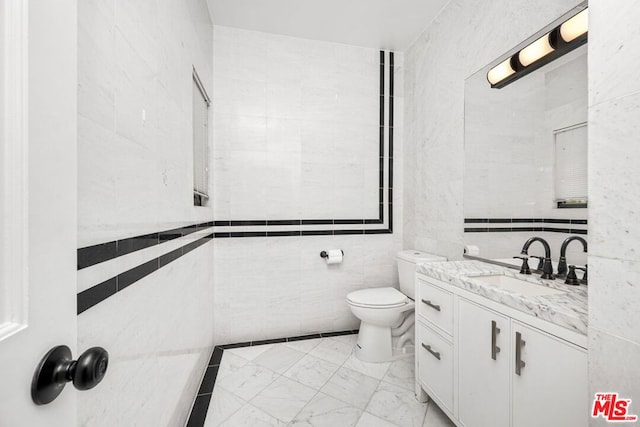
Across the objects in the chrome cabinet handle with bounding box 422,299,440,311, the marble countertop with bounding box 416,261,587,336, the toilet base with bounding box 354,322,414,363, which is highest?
the marble countertop with bounding box 416,261,587,336

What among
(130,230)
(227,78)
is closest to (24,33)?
(130,230)

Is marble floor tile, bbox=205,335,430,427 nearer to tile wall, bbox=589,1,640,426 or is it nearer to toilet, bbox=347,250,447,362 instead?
toilet, bbox=347,250,447,362

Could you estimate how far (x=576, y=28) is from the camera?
4.05 ft

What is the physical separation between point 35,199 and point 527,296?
4.44ft

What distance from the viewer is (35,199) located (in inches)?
13.7

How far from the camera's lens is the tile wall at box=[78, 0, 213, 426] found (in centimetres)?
65

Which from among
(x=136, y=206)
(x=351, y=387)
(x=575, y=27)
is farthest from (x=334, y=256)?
(x=575, y=27)

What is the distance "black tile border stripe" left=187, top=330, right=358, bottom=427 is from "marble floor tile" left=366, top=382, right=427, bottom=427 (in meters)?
0.78

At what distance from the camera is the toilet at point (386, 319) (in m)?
2.00

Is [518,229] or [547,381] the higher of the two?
[518,229]

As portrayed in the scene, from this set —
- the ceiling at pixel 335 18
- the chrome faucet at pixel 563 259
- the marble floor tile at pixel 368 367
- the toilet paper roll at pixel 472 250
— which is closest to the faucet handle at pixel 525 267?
the chrome faucet at pixel 563 259

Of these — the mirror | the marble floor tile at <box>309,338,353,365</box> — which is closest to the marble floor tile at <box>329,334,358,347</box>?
the marble floor tile at <box>309,338,353,365</box>

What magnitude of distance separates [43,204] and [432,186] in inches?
87.3

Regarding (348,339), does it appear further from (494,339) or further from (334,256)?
(494,339)
